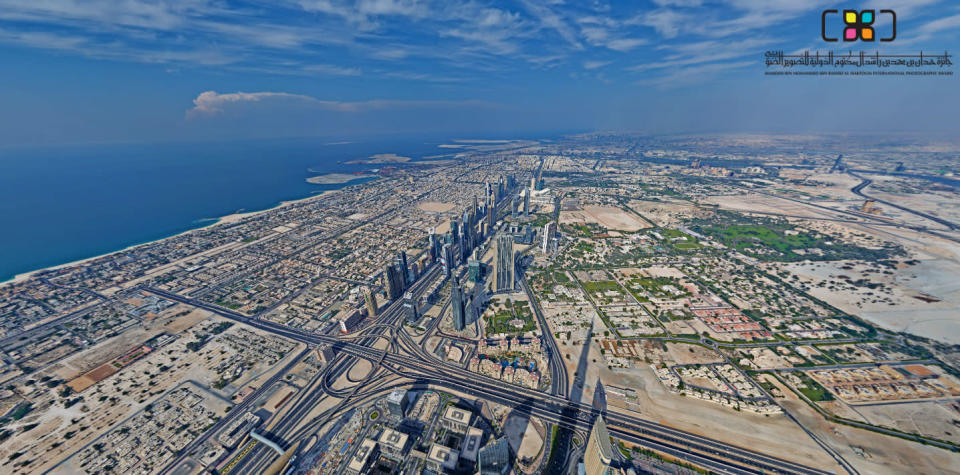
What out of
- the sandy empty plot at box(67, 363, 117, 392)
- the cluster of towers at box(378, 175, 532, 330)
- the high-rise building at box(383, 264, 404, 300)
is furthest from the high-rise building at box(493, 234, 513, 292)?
the sandy empty plot at box(67, 363, 117, 392)

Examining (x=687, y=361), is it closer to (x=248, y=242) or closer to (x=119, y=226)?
(x=248, y=242)

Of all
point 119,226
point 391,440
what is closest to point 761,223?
point 391,440

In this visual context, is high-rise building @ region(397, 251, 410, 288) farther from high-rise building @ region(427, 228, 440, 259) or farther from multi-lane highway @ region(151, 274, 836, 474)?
multi-lane highway @ region(151, 274, 836, 474)

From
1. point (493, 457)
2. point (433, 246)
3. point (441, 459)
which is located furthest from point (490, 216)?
point (493, 457)

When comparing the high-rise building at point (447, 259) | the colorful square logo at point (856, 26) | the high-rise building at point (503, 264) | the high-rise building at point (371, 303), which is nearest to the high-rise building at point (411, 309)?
the high-rise building at point (371, 303)

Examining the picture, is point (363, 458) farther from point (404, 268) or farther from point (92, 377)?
point (92, 377)

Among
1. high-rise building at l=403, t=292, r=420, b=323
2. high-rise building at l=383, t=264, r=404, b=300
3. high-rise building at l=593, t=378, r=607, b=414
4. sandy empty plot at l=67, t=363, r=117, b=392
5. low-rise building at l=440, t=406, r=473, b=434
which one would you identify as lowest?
high-rise building at l=593, t=378, r=607, b=414
